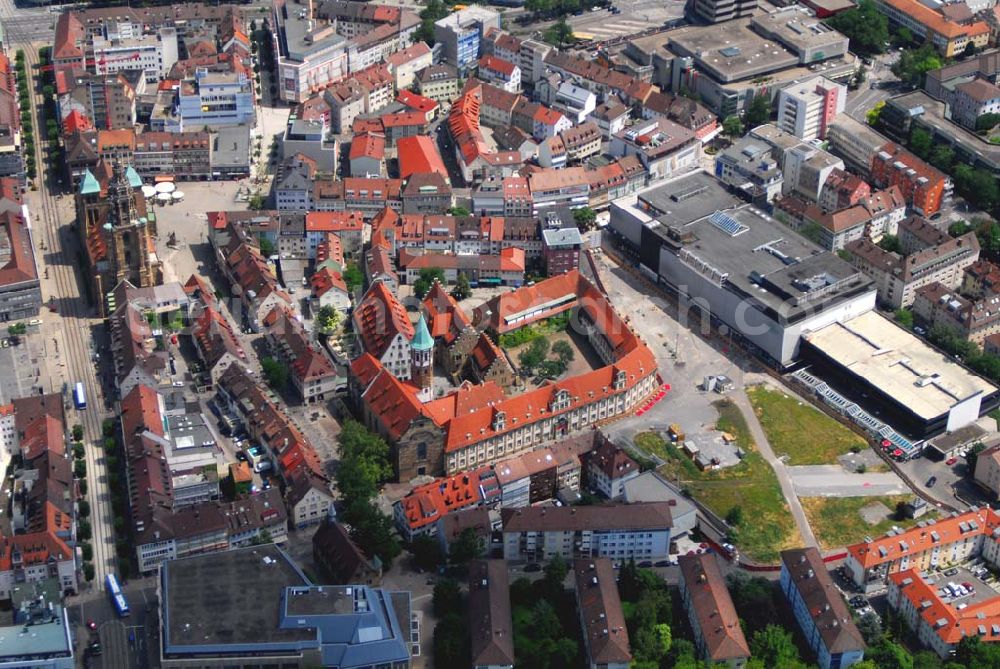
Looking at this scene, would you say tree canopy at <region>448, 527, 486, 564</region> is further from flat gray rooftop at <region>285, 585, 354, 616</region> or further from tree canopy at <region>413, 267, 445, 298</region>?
tree canopy at <region>413, 267, 445, 298</region>

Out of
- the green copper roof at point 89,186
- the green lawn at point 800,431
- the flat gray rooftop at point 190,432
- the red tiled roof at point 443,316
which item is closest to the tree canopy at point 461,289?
the red tiled roof at point 443,316

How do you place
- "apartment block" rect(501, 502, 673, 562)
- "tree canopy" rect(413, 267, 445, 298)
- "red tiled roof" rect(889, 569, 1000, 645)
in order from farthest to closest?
Result: 1. "tree canopy" rect(413, 267, 445, 298)
2. "apartment block" rect(501, 502, 673, 562)
3. "red tiled roof" rect(889, 569, 1000, 645)

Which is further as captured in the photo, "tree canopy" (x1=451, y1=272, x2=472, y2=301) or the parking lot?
"tree canopy" (x1=451, y1=272, x2=472, y2=301)

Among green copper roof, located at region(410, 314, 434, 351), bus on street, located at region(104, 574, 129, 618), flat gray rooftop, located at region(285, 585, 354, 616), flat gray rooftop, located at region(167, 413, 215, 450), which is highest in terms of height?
green copper roof, located at region(410, 314, 434, 351)

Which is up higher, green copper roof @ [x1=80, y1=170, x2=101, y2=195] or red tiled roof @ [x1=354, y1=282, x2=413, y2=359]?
green copper roof @ [x1=80, y1=170, x2=101, y2=195]

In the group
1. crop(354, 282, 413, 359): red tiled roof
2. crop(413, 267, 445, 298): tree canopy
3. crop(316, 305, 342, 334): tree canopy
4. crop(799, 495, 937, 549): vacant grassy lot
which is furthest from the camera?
crop(413, 267, 445, 298): tree canopy

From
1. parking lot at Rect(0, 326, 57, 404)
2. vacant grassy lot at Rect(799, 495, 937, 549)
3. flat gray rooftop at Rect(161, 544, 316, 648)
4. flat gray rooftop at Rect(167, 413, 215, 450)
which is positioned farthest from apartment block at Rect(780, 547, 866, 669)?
parking lot at Rect(0, 326, 57, 404)

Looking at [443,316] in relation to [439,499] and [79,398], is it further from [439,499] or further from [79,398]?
[79,398]

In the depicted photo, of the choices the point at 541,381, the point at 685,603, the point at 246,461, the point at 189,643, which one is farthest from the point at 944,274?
the point at 189,643
